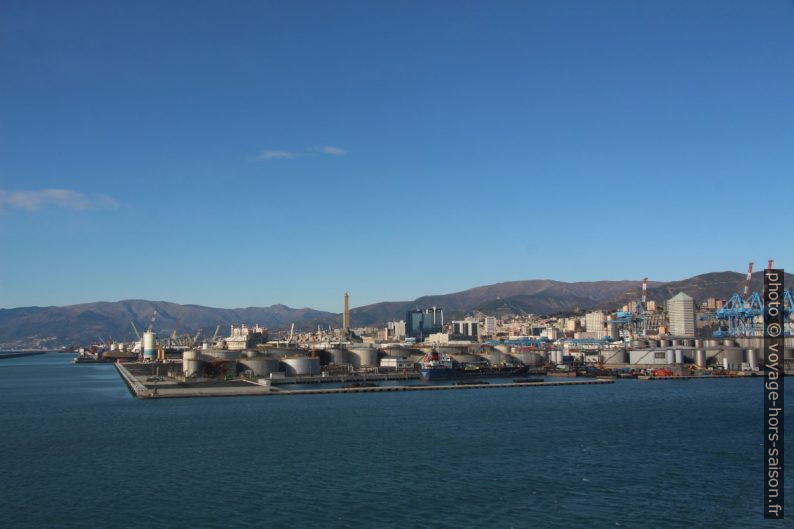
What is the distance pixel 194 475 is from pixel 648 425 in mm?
23254

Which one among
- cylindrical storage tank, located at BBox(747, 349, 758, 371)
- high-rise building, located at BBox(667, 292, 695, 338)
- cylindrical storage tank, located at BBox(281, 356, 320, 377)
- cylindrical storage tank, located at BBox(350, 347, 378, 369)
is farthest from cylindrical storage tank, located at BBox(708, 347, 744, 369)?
high-rise building, located at BBox(667, 292, 695, 338)

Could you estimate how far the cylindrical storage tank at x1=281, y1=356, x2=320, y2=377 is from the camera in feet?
263

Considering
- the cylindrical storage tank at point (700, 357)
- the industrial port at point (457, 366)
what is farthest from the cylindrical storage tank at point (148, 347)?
the cylindrical storage tank at point (700, 357)

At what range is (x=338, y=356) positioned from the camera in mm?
98312

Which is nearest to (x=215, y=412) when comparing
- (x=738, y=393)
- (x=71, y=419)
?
(x=71, y=419)

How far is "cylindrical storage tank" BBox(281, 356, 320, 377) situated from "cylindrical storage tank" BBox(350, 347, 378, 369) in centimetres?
1597

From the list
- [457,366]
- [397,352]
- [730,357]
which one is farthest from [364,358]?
[730,357]

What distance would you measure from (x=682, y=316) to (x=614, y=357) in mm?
52606

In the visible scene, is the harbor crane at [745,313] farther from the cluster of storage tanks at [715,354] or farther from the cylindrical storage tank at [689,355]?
the cylindrical storage tank at [689,355]

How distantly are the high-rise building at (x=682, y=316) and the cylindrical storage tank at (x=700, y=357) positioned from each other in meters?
52.4

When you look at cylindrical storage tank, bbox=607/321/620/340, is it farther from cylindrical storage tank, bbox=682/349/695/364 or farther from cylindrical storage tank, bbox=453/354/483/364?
cylindrical storage tank, bbox=453/354/483/364

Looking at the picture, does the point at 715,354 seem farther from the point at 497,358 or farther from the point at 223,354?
the point at 223,354

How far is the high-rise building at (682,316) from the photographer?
141m

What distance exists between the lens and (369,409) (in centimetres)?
4566
